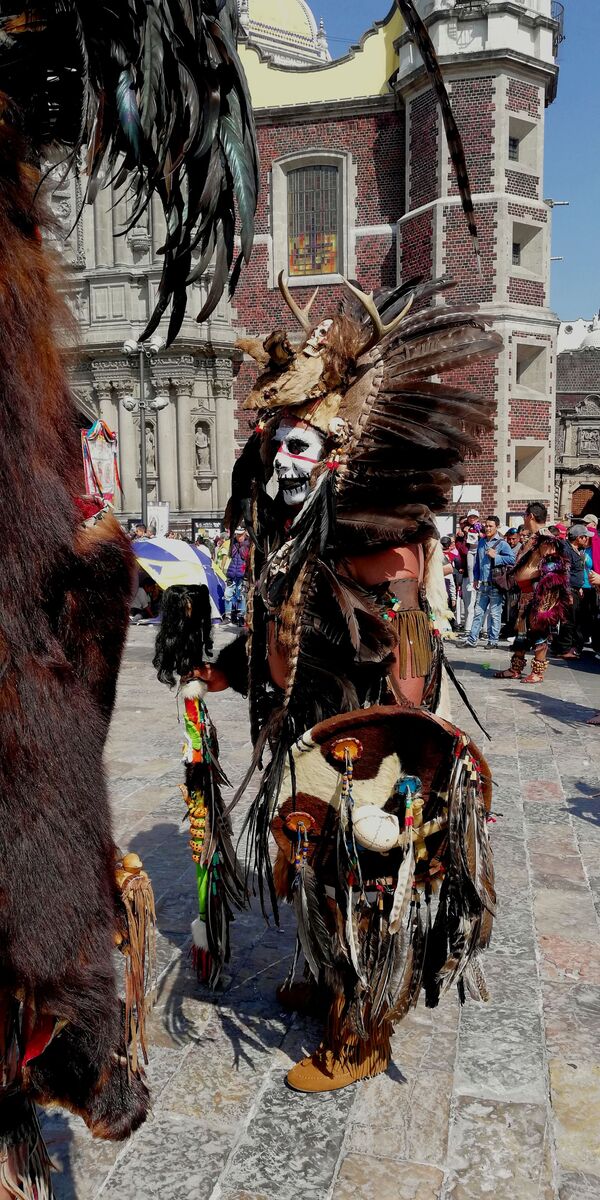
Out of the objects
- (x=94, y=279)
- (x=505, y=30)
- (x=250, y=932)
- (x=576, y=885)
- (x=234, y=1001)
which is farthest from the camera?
(x=94, y=279)

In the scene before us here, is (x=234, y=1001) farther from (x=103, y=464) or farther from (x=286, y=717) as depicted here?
(x=103, y=464)

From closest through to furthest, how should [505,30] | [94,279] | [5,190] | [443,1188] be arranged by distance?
[5,190]
[443,1188]
[505,30]
[94,279]

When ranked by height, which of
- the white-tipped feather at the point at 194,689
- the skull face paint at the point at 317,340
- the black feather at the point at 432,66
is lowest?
the white-tipped feather at the point at 194,689

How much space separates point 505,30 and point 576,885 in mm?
20203

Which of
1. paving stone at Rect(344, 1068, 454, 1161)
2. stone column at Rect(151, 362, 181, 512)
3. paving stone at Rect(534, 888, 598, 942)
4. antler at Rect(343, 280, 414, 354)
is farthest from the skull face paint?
stone column at Rect(151, 362, 181, 512)

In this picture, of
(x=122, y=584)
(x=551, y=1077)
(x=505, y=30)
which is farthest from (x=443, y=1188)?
(x=505, y=30)

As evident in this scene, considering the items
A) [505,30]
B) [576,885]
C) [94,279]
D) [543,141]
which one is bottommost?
[576,885]

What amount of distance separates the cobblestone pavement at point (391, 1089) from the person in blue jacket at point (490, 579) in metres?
7.39

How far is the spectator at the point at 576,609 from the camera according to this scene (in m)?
10.9

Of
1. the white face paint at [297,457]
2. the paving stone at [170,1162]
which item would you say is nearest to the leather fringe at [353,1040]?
the paving stone at [170,1162]

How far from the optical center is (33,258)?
1.21 meters

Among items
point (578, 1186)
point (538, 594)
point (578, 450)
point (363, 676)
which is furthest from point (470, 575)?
point (578, 450)

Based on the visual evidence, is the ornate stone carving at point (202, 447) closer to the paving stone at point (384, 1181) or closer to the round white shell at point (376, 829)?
the round white shell at point (376, 829)

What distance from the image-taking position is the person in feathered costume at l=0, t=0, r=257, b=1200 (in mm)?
1184
